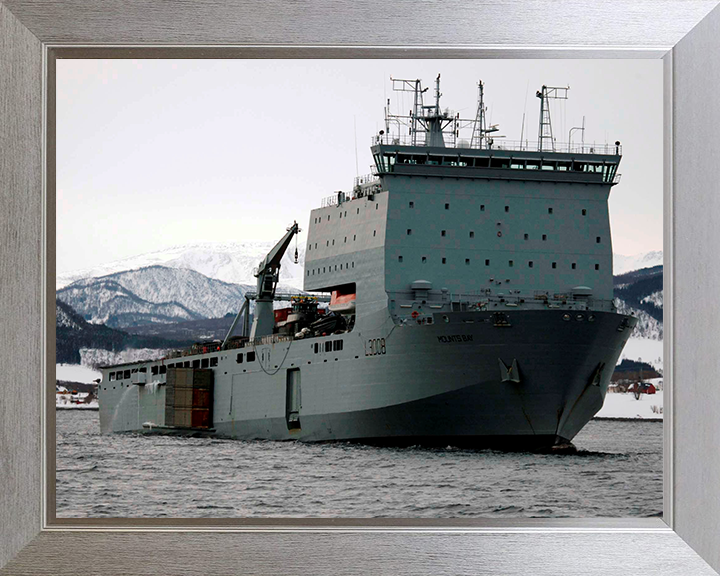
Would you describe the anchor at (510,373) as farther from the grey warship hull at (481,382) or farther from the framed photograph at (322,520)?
the framed photograph at (322,520)

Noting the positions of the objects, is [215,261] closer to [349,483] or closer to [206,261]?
[206,261]

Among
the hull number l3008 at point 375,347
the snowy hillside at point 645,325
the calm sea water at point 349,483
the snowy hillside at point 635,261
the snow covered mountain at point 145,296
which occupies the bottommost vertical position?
the calm sea water at point 349,483

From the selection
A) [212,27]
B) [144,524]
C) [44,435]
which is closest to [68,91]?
[212,27]

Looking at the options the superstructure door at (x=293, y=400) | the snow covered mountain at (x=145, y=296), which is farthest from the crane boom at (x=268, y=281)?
the superstructure door at (x=293, y=400)

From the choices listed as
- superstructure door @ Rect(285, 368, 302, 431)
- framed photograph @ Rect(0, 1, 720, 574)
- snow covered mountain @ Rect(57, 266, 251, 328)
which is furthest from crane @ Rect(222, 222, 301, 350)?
framed photograph @ Rect(0, 1, 720, 574)

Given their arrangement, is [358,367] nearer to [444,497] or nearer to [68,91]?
[444,497]

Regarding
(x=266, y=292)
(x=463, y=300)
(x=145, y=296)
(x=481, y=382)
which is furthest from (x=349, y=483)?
(x=266, y=292)

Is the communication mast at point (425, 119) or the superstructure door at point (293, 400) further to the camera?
the superstructure door at point (293, 400)

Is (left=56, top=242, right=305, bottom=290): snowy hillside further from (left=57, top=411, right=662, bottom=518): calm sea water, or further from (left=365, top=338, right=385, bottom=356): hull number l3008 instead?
(left=365, top=338, right=385, bottom=356): hull number l3008
